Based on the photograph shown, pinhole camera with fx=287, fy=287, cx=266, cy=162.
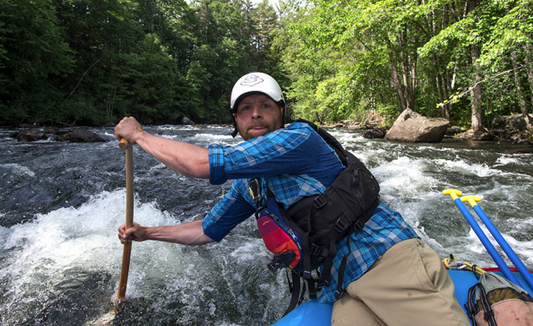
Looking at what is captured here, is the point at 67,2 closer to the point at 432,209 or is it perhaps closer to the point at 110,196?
the point at 110,196

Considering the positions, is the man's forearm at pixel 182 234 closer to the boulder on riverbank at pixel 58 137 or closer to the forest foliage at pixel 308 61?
the forest foliage at pixel 308 61

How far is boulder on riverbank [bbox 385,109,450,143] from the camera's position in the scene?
11555 mm

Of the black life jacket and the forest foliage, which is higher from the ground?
the forest foliage

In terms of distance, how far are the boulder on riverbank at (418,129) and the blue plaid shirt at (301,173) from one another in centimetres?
1172

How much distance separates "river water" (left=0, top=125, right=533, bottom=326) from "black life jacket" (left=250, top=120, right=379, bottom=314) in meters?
1.11

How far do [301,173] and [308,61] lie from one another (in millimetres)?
23112

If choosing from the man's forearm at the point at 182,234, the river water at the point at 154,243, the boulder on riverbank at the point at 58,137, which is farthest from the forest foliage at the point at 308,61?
the man's forearm at the point at 182,234

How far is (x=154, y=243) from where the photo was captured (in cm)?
327

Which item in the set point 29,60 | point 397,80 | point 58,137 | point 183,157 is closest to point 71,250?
point 183,157

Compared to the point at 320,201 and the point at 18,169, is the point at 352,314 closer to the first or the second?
the point at 320,201

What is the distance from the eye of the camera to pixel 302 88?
2852 centimetres

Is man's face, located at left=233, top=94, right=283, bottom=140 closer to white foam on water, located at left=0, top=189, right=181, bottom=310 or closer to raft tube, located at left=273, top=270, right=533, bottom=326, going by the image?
raft tube, located at left=273, top=270, right=533, bottom=326

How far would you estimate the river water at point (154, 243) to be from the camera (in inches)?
91.0

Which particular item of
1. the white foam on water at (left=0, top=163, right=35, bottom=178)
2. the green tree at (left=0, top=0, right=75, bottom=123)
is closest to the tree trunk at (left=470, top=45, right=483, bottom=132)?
the white foam on water at (left=0, top=163, right=35, bottom=178)
